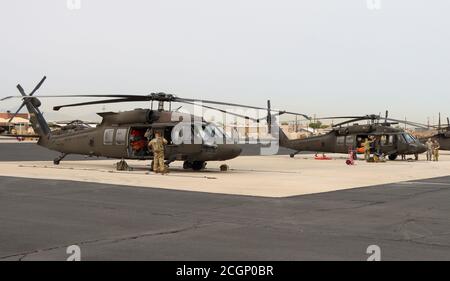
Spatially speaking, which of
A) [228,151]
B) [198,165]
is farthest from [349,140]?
[228,151]

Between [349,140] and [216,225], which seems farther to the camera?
[349,140]

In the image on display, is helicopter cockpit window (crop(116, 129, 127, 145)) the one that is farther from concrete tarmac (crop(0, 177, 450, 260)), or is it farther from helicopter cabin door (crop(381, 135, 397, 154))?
helicopter cabin door (crop(381, 135, 397, 154))

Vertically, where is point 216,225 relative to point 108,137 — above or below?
below

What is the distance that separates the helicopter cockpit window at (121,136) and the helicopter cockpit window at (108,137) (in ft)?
1.14

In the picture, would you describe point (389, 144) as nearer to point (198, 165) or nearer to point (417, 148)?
point (417, 148)

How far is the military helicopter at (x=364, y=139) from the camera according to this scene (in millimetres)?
33938

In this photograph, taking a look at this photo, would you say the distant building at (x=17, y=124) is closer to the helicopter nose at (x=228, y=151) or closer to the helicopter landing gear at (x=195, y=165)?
the helicopter landing gear at (x=195, y=165)

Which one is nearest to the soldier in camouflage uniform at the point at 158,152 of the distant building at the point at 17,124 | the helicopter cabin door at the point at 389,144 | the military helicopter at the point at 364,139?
the military helicopter at the point at 364,139

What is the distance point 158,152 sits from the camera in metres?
20.6

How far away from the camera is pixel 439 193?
48.9ft

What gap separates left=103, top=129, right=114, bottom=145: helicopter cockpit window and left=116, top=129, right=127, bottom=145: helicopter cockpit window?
346mm

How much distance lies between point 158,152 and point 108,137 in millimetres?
3333
